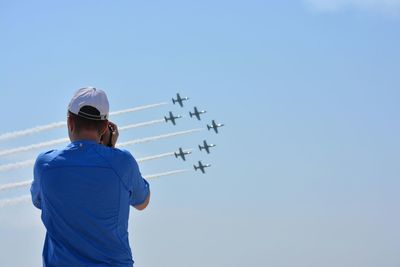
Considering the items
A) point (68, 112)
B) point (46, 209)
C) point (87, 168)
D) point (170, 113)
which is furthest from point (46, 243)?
point (170, 113)

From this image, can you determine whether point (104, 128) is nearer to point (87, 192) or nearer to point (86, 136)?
point (86, 136)

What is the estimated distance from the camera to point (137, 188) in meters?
7.18

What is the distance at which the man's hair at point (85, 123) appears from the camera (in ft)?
23.1

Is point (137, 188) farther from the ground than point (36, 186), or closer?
closer

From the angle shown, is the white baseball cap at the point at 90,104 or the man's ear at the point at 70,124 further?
the man's ear at the point at 70,124

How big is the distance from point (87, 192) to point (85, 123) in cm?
65

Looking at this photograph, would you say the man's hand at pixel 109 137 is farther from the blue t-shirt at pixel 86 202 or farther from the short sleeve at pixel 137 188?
the short sleeve at pixel 137 188

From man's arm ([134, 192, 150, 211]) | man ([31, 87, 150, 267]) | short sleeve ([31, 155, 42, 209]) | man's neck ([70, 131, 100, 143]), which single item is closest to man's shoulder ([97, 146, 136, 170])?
man ([31, 87, 150, 267])

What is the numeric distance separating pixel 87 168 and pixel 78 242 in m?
0.68

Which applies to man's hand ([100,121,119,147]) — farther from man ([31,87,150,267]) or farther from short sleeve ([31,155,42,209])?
short sleeve ([31,155,42,209])

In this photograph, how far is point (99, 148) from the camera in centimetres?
708

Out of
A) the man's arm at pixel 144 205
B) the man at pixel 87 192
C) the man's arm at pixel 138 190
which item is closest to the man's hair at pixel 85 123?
the man at pixel 87 192

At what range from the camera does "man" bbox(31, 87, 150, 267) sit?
678 cm

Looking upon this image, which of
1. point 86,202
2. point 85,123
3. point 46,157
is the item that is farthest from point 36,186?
point 85,123
